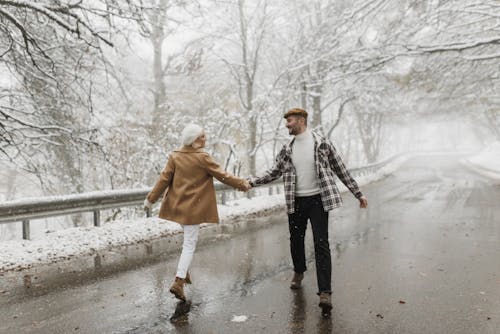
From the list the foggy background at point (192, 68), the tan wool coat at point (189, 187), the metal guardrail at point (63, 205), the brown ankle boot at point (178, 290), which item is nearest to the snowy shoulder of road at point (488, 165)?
the foggy background at point (192, 68)

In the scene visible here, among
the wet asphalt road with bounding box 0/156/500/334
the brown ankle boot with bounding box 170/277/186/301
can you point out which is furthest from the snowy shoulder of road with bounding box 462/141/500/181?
the brown ankle boot with bounding box 170/277/186/301

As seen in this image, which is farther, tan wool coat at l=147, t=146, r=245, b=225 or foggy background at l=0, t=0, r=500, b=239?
foggy background at l=0, t=0, r=500, b=239

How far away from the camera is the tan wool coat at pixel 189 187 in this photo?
4.36m

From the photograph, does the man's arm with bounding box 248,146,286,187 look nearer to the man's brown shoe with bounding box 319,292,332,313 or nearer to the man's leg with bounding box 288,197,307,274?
the man's leg with bounding box 288,197,307,274

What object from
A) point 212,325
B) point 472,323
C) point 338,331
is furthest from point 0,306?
point 472,323

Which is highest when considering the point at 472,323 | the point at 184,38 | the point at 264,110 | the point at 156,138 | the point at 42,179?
the point at 184,38

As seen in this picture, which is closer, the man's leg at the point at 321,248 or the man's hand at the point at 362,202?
the man's leg at the point at 321,248

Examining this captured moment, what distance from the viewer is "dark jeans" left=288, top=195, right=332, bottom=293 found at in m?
4.30

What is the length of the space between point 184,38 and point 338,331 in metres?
15.3

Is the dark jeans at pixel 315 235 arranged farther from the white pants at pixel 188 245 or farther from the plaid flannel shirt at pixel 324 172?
the white pants at pixel 188 245

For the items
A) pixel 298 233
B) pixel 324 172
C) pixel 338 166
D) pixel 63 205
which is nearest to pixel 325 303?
pixel 298 233

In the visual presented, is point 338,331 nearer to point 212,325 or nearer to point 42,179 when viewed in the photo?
point 212,325

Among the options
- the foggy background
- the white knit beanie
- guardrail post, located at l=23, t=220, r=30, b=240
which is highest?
the foggy background

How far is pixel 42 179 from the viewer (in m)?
9.19
